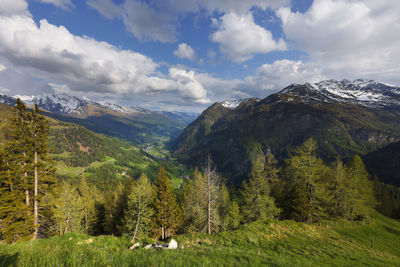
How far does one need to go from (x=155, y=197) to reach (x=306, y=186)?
30.8m

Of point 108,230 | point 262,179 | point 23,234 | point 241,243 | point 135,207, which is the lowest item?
point 108,230

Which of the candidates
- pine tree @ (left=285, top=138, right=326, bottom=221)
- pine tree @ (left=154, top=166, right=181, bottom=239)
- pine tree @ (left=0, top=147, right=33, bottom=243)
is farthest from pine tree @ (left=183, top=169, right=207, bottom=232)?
pine tree @ (left=0, top=147, right=33, bottom=243)

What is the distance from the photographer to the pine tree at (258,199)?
31056 mm

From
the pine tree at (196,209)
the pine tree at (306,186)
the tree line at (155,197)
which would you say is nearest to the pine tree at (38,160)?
the tree line at (155,197)

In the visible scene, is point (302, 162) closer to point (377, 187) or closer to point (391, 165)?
point (377, 187)

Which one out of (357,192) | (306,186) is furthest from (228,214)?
(357,192)

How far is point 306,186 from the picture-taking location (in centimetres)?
3017

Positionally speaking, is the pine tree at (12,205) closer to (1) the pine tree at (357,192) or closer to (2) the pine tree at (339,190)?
(2) the pine tree at (339,190)

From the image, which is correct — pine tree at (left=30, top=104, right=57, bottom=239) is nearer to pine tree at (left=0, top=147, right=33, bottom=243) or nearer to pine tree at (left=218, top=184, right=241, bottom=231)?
pine tree at (left=0, top=147, right=33, bottom=243)

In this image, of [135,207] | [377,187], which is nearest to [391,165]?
[377,187]

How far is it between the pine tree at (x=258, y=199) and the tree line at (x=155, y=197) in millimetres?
178

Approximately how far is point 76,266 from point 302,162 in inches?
1384

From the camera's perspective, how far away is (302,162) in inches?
1190

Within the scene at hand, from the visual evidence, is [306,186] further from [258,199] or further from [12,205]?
[12,205]
